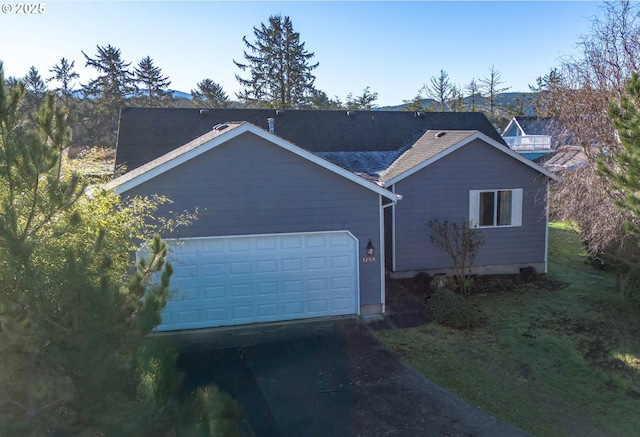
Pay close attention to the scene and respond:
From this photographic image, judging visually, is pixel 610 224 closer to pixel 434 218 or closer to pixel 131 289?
pixel 434 218

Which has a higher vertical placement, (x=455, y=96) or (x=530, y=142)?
(x=455, y=96)

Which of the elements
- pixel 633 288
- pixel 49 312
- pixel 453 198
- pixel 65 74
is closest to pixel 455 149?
pixel 453 198

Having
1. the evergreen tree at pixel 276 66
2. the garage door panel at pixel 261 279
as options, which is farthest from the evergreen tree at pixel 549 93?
the evergreen tree at pixel 276 66

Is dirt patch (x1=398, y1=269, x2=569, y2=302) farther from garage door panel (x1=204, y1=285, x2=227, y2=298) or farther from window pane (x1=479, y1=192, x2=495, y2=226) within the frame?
garage door panel (x1=204, y1=285, x2=227, y2=298)

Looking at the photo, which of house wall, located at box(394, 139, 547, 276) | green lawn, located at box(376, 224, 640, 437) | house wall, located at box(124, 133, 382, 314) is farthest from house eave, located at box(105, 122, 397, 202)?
green lawn, located at box(376, 224, 640, 437)

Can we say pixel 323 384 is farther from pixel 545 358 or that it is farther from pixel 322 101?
pixel 322 101

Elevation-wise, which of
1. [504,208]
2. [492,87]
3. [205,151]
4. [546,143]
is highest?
[492,87]
